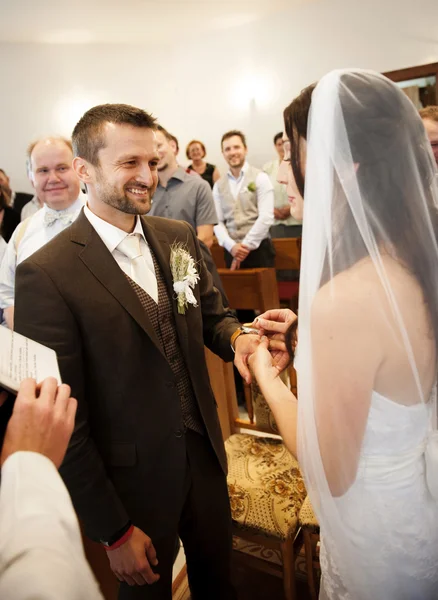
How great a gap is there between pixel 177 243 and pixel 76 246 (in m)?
0.45

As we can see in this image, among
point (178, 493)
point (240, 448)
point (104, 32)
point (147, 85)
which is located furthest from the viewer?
point (147, 85)

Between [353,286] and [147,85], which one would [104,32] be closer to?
[147,85]

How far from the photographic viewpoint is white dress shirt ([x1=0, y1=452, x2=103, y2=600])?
669mm

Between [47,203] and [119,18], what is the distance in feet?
16.0

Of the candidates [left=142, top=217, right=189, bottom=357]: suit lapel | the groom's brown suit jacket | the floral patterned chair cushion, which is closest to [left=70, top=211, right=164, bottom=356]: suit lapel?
the groom's brown suit jacket

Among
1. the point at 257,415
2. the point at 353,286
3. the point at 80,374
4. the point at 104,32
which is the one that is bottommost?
the point at 257,415

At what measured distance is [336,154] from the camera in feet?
3.58

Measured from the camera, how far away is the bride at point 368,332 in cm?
107

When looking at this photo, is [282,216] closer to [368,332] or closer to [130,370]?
[130,370]

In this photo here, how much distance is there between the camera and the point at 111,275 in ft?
4.87

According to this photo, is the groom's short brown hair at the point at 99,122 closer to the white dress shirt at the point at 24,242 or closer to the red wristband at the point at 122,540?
the white dress shirt at the point at 24,242

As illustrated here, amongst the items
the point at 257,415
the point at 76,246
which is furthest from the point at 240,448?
the point at 76,246

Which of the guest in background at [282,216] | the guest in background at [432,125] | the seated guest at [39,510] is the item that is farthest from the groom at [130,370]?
the guest in background at [282,216]

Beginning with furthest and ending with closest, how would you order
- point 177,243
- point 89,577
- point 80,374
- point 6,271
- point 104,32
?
point 104,32, point 6,271, point 177,243, point 80,374, point 89,577
